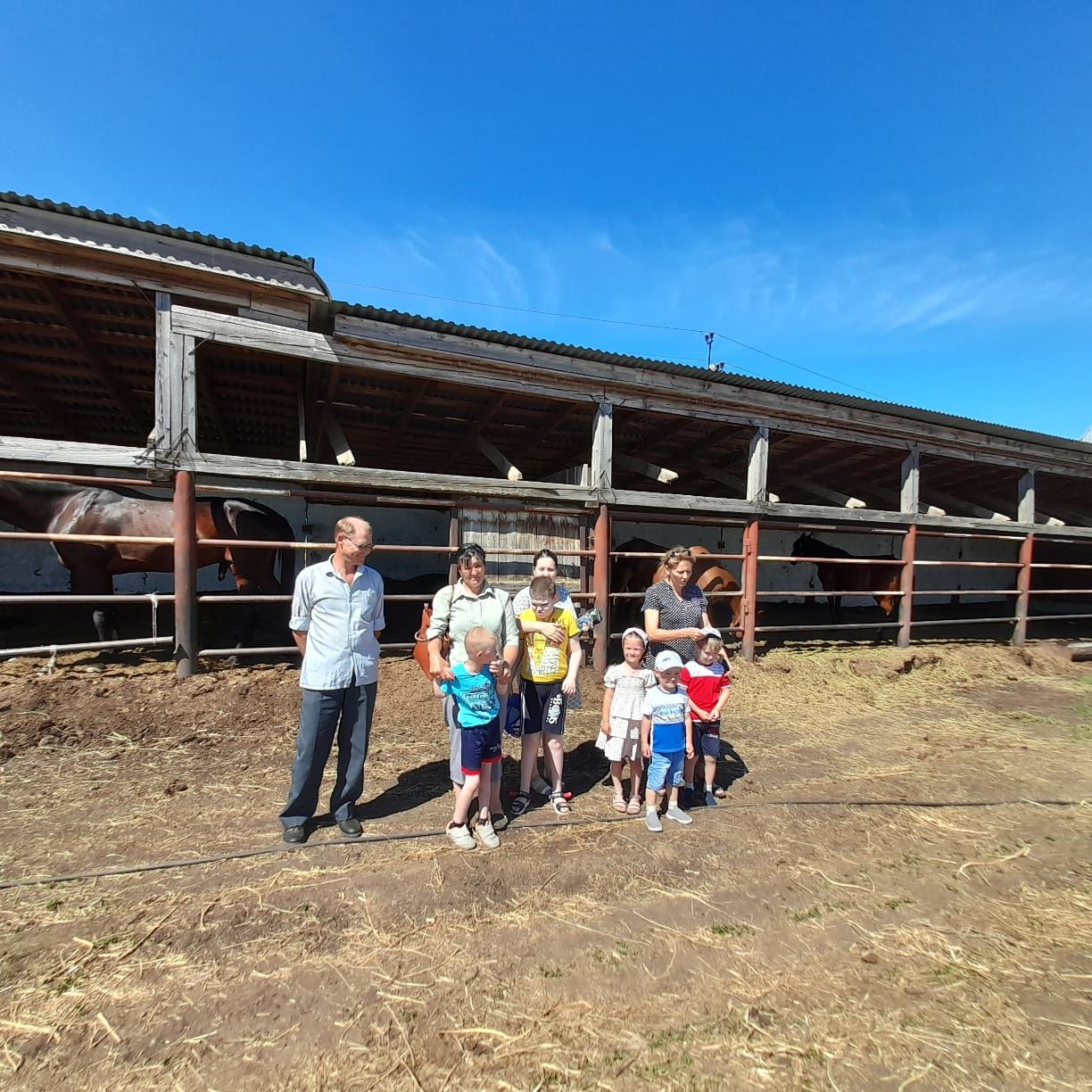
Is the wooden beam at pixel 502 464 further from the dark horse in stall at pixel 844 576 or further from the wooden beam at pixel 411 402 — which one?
the dark horse in stall at pixel 844 576

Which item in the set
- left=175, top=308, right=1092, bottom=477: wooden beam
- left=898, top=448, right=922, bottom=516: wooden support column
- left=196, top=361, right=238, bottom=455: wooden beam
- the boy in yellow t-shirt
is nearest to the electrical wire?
the boy in yellow t-shirt

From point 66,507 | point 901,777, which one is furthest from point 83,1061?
point 66,507

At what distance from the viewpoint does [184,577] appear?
5395mm

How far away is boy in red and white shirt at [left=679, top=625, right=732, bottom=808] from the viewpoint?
3670mm

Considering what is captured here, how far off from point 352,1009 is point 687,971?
1.20 meters

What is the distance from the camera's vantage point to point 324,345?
6031mm

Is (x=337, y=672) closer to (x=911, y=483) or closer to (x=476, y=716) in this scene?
(x=476, y=716)

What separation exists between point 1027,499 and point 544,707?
11985mm

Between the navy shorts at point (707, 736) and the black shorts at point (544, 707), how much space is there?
0.95 m

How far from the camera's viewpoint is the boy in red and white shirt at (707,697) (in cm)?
367

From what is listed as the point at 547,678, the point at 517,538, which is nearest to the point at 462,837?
the point at 547,678

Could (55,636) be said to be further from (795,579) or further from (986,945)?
(795,579)

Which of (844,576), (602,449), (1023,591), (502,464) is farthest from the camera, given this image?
(844,576)

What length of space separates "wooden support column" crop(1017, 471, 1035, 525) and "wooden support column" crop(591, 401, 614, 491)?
8989mm
